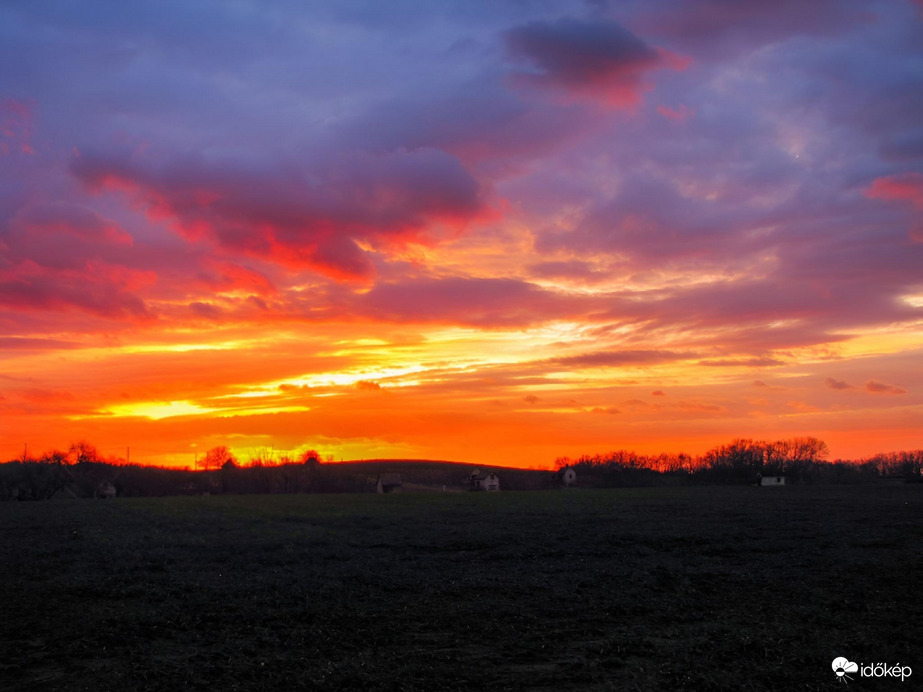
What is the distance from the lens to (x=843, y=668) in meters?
9.53

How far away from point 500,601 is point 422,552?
971 cm

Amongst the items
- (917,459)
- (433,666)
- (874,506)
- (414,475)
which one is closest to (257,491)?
(414,475)

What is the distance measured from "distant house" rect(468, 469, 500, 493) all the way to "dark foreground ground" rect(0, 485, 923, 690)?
86665 millimetres

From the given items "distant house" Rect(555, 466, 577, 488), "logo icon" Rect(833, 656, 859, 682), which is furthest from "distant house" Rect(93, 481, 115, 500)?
"logo icon" Rect(833, 656, 859, 682)

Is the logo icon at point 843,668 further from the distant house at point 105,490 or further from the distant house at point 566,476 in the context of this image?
the distant house at point 566,476

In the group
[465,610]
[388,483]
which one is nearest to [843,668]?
[465,610]

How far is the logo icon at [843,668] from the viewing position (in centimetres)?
923

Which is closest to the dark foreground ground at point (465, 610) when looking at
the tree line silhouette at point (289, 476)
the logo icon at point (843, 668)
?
the logo icon at point (843, 668)

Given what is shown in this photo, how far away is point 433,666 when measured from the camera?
1009 cm

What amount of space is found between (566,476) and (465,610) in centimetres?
10461

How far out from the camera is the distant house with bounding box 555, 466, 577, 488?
4496 inches

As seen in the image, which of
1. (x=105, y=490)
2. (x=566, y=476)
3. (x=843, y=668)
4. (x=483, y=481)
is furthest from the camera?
(x=483, y=481)

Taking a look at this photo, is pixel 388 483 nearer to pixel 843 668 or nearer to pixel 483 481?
pixel 483 481

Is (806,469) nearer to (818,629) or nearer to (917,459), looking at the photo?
(917,459)
